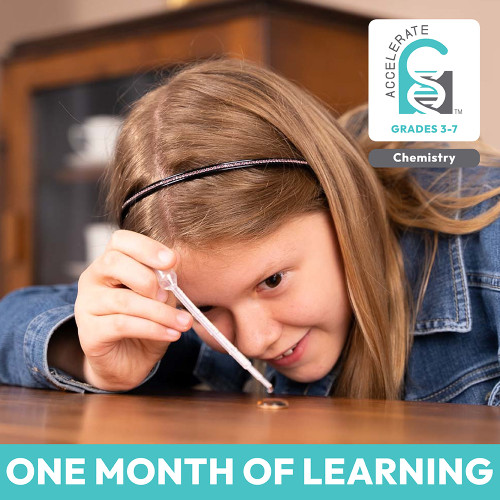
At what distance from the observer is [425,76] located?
816 millimetres

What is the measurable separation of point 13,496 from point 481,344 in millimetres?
571

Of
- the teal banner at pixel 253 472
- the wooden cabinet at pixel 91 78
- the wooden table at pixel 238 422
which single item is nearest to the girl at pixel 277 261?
the wooden table at pixel 238 422

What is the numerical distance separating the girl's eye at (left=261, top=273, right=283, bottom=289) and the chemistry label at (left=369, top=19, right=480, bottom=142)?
0.22 meters

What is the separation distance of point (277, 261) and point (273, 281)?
0.03 meters

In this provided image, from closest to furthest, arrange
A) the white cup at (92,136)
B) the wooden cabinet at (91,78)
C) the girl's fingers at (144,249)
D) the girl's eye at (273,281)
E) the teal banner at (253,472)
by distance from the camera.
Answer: the teal banner at (253,472) → the girl's fingers at (144,249) → the girl's eye at (273,281) → the wooden cabinet at (91,78) → the white cup at (92,136)

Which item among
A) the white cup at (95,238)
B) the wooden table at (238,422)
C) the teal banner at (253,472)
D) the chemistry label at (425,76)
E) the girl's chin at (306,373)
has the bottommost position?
the teal banner at (253,472)

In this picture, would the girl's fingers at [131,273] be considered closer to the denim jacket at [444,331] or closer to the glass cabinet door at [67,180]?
the denim jacket at [444,331]

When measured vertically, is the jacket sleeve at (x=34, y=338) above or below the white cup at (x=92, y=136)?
below

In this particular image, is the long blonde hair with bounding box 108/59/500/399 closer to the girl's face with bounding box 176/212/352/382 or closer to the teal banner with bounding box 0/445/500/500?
the girl's face with bounding box 176/212/352/382

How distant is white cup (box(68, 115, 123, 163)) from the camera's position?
6.27 feet

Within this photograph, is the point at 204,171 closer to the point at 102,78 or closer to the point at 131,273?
the point at 131,273

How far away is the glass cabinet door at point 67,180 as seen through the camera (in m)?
1.93

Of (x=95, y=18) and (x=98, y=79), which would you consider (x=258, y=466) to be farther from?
(x=95, y=18)

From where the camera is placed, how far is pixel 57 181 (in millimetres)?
2045
